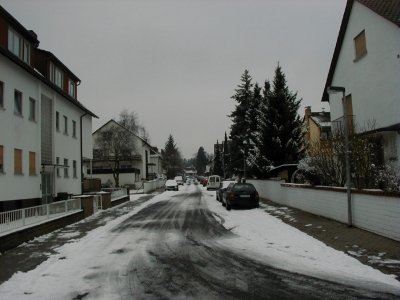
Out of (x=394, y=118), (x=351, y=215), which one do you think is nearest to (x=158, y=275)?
(x=351, y=215)

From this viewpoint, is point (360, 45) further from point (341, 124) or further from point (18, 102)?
point (18, 102)

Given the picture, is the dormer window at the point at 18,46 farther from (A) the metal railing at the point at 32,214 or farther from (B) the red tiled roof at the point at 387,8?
(B) the red tiled roof at the point at 387,8

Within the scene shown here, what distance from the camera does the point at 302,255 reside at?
1010 cm

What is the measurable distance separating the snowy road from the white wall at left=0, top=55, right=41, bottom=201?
6.97m

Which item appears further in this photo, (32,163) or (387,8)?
(32,163)

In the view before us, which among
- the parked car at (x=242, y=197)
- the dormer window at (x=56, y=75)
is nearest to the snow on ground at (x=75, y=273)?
the parked car at (x=242, y=197)

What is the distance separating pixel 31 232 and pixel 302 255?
8.72 meters

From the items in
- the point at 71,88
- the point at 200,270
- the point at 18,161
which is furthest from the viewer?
the point at 71,88

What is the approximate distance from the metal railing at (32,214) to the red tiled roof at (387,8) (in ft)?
52.7

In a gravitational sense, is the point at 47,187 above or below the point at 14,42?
below

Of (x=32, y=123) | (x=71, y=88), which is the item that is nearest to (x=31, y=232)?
(x=32, y=123)

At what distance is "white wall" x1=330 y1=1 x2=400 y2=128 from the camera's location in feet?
62.9

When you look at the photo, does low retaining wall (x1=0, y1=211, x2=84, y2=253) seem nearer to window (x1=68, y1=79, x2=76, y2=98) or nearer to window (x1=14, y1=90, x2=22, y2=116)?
window (x1=14, y1=90, x2=22, y2=116)

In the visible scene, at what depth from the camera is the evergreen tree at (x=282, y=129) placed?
32.1 meters
